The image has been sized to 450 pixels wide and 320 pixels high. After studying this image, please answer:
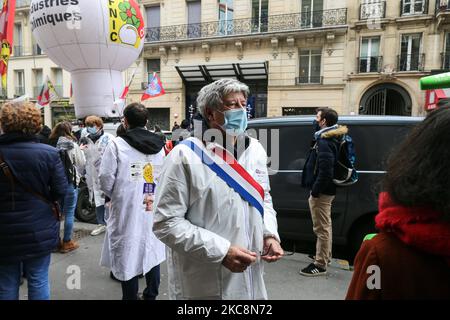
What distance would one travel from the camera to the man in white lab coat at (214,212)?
1.72m

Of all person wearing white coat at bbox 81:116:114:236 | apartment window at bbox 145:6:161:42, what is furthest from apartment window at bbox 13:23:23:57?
person wearing white coat at bbox 81:116:114:236

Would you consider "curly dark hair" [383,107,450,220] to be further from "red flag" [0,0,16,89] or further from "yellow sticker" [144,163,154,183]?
"red flag" [0,0,16,89]

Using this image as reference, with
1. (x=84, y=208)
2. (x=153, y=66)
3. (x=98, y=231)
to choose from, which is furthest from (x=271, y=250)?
(x=153, y=66)

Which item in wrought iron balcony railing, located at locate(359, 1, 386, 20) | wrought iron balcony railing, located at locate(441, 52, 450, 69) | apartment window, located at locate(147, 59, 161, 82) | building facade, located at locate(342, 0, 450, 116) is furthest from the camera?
apartment window, located at locate(147, 59, 161, 82)

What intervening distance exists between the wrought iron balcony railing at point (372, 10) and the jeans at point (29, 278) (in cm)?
1990

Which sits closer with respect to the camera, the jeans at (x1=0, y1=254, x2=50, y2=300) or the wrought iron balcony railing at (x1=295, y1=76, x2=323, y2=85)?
the jeans at (x1=0, y1=254, x2=50, y2=300)

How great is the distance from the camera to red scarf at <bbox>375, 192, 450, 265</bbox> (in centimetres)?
92

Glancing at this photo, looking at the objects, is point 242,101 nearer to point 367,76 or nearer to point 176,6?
point 367,76

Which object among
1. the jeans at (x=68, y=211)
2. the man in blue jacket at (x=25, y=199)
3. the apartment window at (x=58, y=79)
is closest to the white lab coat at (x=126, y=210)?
the man in blue jacket at (x=25, y=199)

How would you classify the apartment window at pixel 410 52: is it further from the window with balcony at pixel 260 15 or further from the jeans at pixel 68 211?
the jeans at pixel 68 211

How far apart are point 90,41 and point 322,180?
4.14 metres

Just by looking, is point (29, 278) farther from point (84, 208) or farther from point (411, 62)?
point (411, 62)

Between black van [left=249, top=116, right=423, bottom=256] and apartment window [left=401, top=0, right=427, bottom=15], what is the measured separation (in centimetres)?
1689

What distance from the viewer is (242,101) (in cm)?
203
